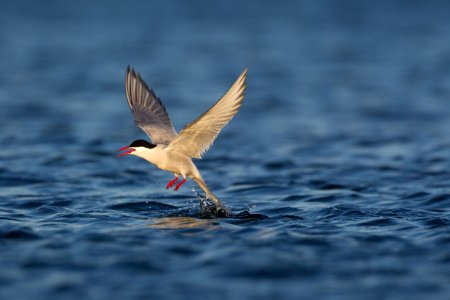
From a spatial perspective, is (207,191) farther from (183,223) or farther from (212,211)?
(183,223)

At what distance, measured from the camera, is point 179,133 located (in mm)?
8828

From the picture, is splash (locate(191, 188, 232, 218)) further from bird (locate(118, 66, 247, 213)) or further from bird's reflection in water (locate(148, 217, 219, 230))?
bird's reflection in water (locate(148, 217, 219, 230))

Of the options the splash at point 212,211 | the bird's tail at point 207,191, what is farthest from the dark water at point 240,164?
the bird's tail at point 207,191

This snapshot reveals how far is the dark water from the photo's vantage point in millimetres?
7223

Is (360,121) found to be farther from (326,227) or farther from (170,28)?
(170,28)

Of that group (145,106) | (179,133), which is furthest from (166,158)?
(145,106)

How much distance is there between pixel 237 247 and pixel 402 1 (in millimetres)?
27674

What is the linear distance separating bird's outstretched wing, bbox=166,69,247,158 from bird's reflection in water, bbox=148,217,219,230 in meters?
0.75

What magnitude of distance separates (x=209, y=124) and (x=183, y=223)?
1161mm

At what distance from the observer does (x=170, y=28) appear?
29.3 metres

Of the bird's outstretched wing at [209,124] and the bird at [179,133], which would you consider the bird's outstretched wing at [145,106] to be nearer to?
the bird at [179,133]

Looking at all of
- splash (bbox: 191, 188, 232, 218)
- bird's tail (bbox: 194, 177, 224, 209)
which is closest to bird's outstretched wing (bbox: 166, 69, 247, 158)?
bird's tail (bbox: 194, 177, 224, 209)

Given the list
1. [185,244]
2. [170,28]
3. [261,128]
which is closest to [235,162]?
[261,128]

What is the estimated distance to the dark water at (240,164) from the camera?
23.7ft
